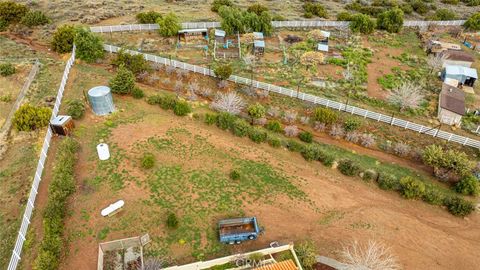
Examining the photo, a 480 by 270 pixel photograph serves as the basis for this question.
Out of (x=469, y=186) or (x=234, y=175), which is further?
(x=469, y=186)

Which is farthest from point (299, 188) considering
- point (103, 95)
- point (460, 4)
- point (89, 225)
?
point (460, 4)

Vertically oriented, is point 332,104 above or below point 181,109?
below

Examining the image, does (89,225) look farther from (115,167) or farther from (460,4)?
(460,4)

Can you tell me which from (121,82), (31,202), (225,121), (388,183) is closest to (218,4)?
(121,82)

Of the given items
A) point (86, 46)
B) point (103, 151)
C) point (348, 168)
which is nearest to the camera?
→ point (103, 151)

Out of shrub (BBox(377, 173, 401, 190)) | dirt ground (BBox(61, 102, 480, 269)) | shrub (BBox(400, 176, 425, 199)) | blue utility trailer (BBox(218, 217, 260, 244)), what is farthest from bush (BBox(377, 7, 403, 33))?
blue utility trailer (BBox(218, 217, 260, 244))

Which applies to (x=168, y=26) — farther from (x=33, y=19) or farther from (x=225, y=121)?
(x=225, y=121)
